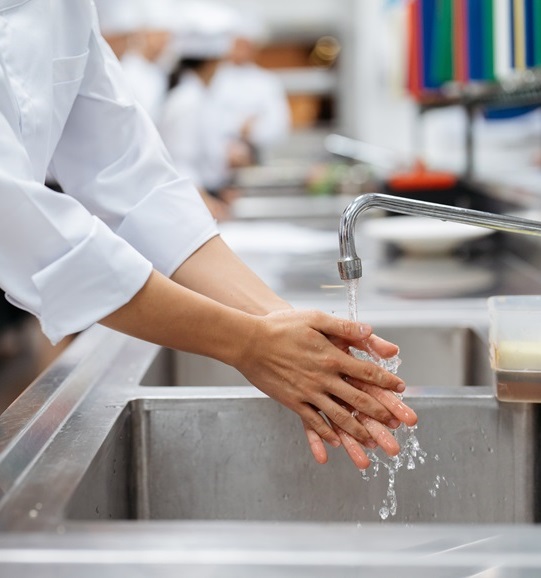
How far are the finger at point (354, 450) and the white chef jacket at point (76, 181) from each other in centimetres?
27

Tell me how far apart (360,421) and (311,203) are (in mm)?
2816

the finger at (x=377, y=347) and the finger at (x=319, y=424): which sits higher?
the finger at (x=377, y=347)

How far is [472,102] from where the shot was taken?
334 centimetres

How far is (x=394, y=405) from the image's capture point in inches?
36.6

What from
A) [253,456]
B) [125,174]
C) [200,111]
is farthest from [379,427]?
[200,111]

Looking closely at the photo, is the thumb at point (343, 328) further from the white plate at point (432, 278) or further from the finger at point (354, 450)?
the white plate at point (432, 278)

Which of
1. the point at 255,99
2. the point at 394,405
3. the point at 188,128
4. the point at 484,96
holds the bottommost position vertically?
the point at 394,405

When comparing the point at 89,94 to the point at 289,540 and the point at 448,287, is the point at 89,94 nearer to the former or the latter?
the point at 289,540

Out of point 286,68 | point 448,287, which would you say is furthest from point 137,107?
point 286,68

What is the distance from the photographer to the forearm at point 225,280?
1098 millimetres

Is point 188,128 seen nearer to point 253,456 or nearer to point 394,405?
point 253,456

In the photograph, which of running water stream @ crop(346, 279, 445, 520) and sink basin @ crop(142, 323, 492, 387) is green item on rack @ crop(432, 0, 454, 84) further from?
running water stream @ crop(346, 279, 445, 520)

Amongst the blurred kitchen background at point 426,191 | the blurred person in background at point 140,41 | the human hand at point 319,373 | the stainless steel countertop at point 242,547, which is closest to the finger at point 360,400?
the human hand at point 319,373

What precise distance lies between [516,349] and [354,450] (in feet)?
0.76
